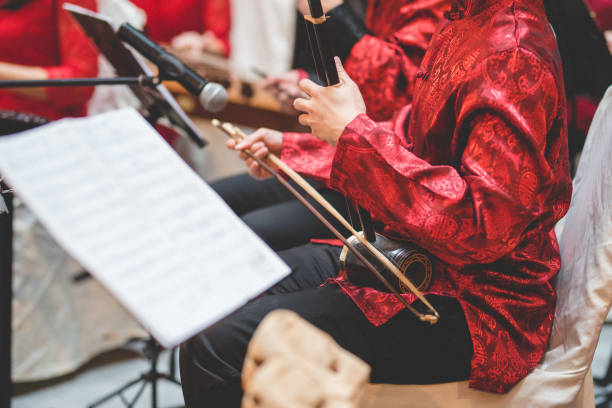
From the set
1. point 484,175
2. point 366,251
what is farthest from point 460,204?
point 366,251

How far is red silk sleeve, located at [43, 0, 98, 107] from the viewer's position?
139 centimetres

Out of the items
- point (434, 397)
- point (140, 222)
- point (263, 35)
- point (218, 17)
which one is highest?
point (140, 222)

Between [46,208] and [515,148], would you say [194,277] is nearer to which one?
[46,208]

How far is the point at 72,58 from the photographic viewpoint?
1415 mm

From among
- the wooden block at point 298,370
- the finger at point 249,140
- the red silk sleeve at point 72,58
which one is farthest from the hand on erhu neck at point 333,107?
the red silk sleeve at point 72,58

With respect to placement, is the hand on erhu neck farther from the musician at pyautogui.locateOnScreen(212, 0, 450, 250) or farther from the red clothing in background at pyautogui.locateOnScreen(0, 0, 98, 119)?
the red clothing in background at pyautogui.locateOnScreen(0, 0, 98, 119)

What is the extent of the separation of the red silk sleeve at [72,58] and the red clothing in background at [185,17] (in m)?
0.64

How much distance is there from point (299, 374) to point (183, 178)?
1.03ft

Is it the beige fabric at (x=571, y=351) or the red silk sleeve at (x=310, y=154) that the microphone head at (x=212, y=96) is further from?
the beige fabric at (x=571, y=351)

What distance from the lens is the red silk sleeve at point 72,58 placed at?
4.57ft

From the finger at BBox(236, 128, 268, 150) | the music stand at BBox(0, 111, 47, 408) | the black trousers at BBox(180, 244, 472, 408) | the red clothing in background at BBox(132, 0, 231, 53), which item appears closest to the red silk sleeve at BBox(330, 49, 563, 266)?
the black trousers at BBox(180, 244, 472, 408)

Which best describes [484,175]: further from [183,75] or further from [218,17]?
[218,17]

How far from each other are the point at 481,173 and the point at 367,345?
0.29m

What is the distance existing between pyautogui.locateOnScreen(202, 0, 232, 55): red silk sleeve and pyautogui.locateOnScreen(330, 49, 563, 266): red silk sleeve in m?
1.71
